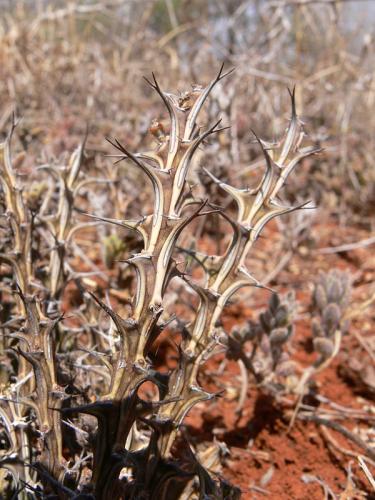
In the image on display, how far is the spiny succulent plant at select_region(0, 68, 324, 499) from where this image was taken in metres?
1.05

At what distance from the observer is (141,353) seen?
106 centimetres

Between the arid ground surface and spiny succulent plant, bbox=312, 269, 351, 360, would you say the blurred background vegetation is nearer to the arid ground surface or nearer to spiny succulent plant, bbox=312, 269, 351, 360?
the arid ground surface

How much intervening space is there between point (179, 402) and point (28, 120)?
2.96 m

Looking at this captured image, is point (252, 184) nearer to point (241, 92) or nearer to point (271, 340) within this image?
point (241, 92)

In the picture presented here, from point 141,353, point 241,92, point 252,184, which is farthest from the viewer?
point 241,92

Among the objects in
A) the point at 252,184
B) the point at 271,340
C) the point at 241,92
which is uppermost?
the point at 241,92

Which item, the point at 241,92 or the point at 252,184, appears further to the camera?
the point at 241,92

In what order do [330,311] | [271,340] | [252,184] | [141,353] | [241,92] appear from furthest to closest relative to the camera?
1. [241,92]
2. [252,184]
3. [330,311]
4. [271,340]
5. [141,353]

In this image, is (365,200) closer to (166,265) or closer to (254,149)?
(254,149)

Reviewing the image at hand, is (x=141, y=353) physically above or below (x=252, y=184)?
below

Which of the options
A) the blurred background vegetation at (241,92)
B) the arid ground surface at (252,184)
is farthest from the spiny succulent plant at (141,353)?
the blurred background vegetation at (241,92)

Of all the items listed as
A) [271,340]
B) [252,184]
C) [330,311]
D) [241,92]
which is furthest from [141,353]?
[241,92]

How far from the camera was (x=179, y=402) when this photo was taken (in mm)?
1172

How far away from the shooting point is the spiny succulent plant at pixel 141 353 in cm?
105
